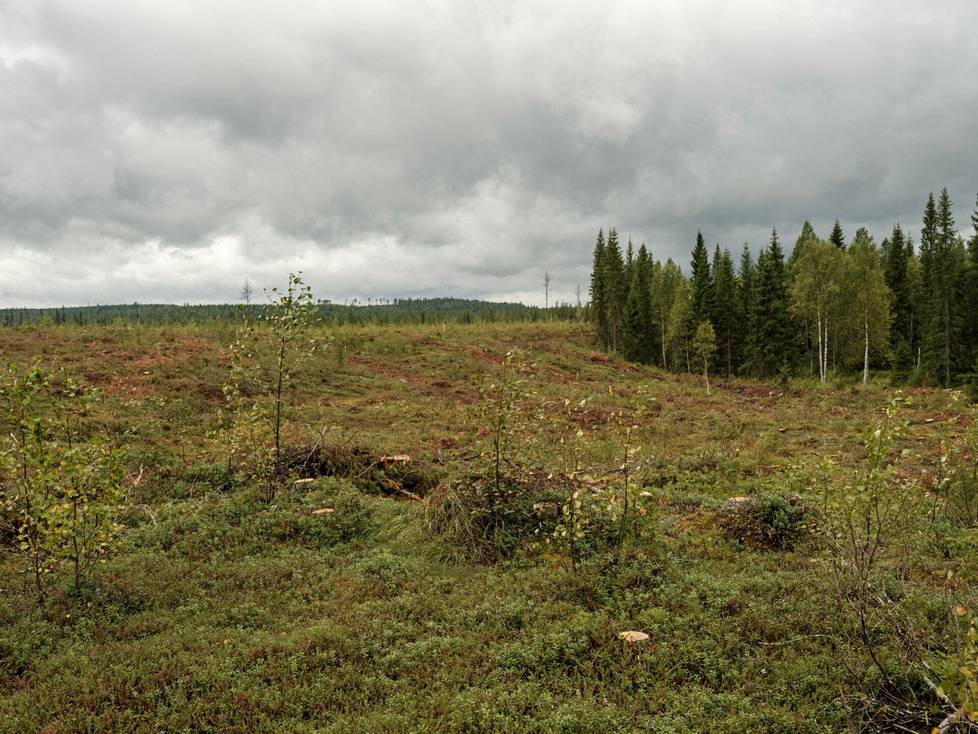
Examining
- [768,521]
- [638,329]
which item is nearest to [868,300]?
[638,329]

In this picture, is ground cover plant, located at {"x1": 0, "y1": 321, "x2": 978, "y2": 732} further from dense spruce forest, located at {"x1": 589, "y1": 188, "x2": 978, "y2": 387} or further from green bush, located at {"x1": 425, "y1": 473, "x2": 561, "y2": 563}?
dense spruce forest, located at {"x1": 589, "y1": 188, "x2": 978, "y2": 387}

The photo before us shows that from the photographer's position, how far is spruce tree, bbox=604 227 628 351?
195 ft

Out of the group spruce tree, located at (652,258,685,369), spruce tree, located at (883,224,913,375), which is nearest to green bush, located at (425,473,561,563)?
spruce tree, located at (652,258,685,369)

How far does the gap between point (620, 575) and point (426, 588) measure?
2736 millimetres

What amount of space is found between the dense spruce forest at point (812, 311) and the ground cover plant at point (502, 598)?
112 ft

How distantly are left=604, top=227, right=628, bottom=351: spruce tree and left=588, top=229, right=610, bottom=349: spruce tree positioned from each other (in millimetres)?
744

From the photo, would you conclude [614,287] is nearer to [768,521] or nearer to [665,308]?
[665,308]

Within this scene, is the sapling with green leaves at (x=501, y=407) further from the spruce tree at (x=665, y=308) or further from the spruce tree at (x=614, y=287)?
the spruce tree at (x=614, y=287)

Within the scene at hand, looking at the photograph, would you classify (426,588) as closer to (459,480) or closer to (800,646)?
(459,480)

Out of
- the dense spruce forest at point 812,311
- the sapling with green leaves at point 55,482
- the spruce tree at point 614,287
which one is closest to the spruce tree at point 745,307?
the dense spruce forest at point 812,311

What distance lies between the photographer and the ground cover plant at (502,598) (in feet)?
16.6

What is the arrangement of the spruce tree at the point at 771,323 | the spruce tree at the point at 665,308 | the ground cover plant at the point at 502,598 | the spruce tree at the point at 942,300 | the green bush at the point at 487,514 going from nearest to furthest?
the ground cover plant at the point at 502,598, the green bush at the point at 487,514, the spruce tree at the point at 942,300, the spruce tree at the point at 771,323, the spruce tree at the point at 665,308

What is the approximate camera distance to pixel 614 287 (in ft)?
197

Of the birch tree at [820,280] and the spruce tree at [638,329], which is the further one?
the spruce tree at [638,329]
